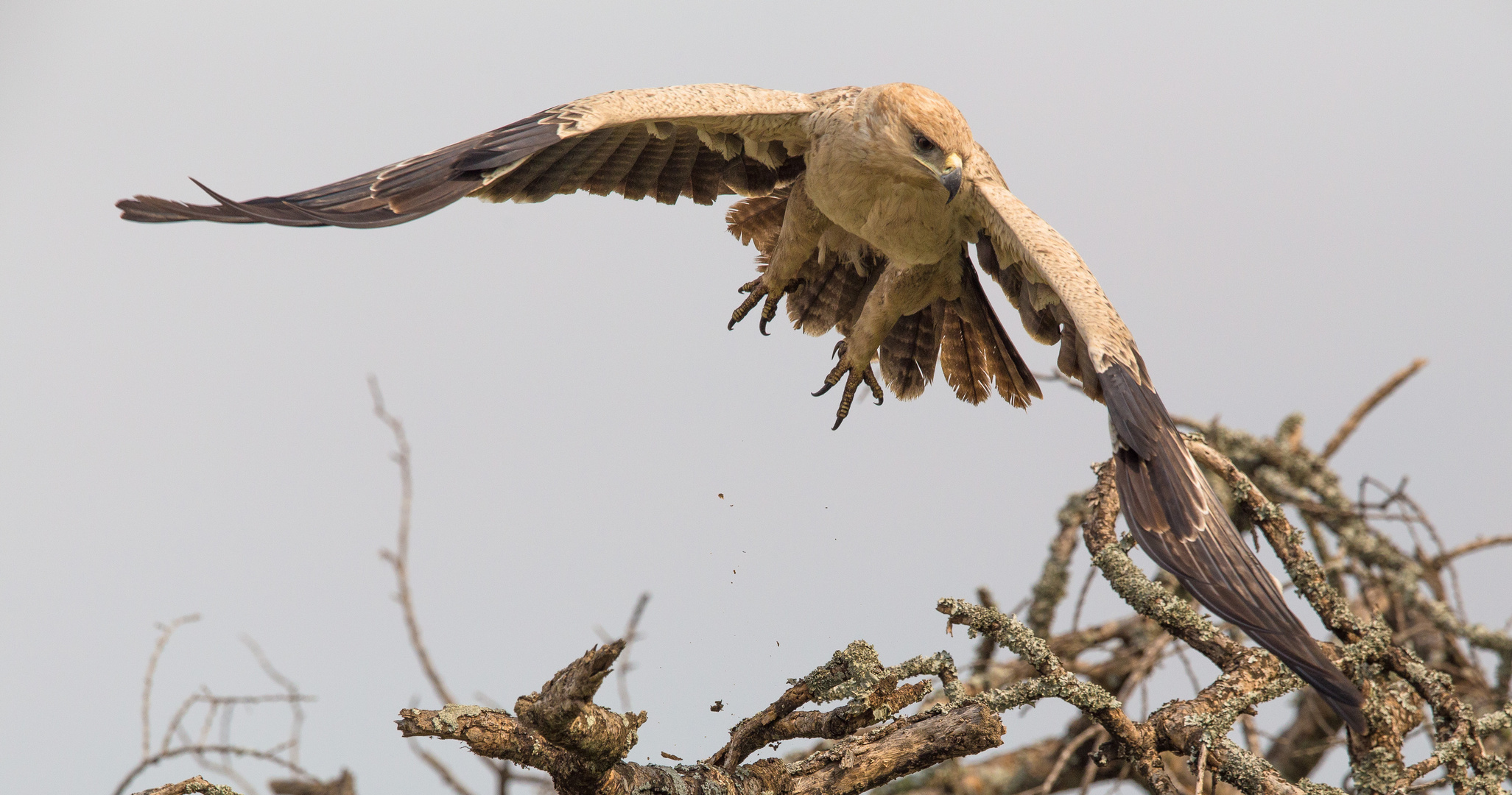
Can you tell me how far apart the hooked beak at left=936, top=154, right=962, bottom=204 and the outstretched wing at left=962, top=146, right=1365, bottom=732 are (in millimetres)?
163

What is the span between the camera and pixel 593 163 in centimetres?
444

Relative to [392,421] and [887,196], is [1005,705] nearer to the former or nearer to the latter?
[887,196]

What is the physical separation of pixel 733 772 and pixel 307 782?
6.08 ft

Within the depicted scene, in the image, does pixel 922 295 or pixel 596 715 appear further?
pixel 922 295

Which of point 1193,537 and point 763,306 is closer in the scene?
point 1193,537

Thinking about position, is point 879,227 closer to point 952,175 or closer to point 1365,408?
point 952,175

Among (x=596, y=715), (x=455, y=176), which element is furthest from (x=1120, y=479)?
(x=455, y=176)

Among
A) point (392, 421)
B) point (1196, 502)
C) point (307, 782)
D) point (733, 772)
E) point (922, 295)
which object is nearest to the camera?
point (733, 772)

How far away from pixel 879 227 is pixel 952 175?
41 centimetres

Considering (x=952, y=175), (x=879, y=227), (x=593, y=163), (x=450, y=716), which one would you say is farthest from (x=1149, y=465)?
(x=593, y=163)

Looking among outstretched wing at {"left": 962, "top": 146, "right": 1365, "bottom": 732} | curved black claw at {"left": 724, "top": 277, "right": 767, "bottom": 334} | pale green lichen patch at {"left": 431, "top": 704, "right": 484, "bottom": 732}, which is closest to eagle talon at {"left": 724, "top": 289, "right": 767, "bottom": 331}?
curved black claw at {"left": 724, "top": 277, "right": 767, "bottom": 334}

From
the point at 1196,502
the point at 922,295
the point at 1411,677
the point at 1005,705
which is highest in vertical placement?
the point at 922,295

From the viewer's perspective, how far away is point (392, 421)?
4.89m

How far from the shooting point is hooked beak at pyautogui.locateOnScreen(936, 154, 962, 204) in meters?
3.96
